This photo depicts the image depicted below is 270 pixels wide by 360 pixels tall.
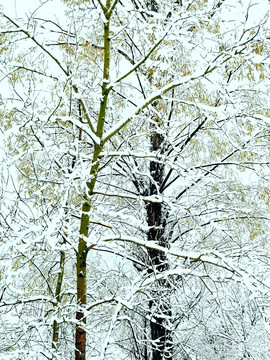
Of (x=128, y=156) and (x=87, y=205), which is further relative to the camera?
(x=128, y=156)

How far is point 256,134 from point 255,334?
598cm

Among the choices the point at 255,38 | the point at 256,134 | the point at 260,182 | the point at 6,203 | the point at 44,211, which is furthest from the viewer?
the point at 260,182

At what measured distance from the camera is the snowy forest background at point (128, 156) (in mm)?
3744

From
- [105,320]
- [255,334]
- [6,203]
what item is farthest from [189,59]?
[255,334]

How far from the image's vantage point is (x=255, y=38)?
4.03 meters

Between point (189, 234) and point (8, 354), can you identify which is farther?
point (189, 234)

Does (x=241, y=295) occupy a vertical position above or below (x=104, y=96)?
below

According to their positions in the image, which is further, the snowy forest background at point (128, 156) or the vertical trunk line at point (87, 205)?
the vertical trunk line at point (87, 205)

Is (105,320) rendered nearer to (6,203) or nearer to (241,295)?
(6,203)

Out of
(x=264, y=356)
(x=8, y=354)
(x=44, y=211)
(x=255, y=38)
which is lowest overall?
(x=264, y=356)

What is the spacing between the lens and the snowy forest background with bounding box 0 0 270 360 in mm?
3744

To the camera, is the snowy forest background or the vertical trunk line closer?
the snowy forest background

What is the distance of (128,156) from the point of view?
15.0 feet

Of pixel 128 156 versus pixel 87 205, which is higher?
pixel 128 156
